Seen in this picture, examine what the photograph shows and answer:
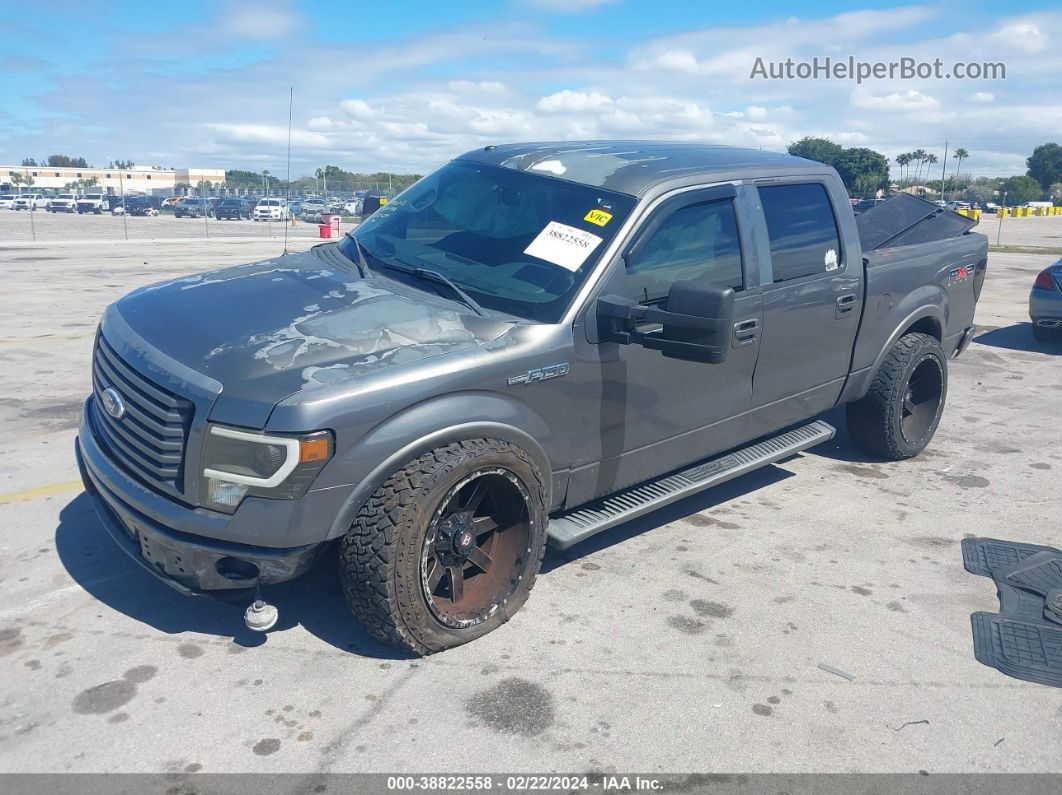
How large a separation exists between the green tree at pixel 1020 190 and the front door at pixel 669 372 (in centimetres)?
9768

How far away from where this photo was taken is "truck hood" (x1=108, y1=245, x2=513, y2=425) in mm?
3148

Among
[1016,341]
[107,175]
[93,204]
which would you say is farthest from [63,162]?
[1016,341]

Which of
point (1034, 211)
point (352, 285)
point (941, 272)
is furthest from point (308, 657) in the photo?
point (1034, 211)

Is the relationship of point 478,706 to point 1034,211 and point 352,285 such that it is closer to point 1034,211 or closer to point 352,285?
point 352,285

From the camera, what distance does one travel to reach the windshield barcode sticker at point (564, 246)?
12.9 ft

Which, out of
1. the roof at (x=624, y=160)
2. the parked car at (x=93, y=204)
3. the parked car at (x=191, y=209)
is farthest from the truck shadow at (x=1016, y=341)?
the parked car at (x=93, y=204)

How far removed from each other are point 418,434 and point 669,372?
4.77 ft

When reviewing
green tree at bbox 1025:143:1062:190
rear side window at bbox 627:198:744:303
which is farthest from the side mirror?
green tree at bbox 1025:143:1062:190

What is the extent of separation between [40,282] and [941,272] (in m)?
13.8

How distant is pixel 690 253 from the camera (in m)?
4.31

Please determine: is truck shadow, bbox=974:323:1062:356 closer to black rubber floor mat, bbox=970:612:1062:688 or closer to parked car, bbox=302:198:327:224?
black rubber floor mat, bbox=970:612:1062:688

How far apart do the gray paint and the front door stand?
12 millimetres

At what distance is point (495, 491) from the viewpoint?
370 cm

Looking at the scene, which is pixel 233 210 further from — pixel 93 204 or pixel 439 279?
pixel 439 279
